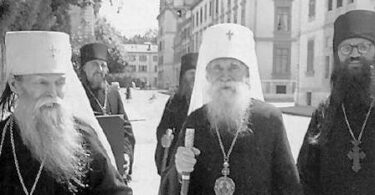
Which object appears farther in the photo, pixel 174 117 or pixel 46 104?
pixel 174 117

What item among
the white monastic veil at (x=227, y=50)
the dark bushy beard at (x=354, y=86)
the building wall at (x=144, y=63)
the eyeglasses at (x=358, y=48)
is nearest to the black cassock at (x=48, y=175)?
the white monastic veil at (x=227, y=50)

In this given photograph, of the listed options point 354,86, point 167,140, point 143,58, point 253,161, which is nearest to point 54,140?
point 253,161

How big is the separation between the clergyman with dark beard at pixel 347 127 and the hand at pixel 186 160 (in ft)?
2.85

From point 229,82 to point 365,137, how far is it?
1000 mm

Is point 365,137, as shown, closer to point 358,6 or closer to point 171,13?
point 358,6

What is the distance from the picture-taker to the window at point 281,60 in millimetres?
46938

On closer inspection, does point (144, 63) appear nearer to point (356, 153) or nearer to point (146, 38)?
point (146, 38)

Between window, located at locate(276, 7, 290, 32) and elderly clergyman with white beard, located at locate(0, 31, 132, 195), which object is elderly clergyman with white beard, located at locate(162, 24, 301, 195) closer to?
elderly clergyman with white beard, located at locate(0, 31, 132, 195)

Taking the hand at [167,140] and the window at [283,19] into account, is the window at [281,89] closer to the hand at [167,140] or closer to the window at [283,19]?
the window at [283,19]

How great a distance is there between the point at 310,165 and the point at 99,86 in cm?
302

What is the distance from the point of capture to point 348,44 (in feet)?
12.4

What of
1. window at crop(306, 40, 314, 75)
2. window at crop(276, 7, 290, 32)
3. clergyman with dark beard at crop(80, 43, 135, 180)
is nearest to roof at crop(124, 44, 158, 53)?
window at crop(276, 7, 290, 32)

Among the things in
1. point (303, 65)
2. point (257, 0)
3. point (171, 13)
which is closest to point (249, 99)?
point (303, 65)

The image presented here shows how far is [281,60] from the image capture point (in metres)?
47.6
